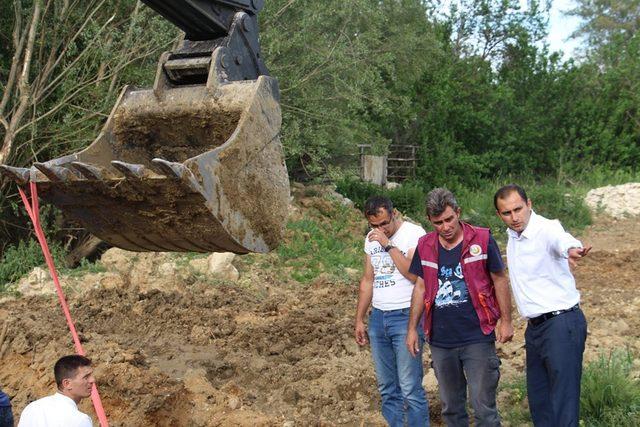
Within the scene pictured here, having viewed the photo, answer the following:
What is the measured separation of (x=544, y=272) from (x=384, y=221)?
4.02 feet

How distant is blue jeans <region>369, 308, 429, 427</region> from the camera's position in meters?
5.25

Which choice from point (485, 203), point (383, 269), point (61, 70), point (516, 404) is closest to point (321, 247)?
point (61, 70)

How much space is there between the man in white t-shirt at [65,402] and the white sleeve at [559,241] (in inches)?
103

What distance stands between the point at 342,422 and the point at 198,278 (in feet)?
17.6

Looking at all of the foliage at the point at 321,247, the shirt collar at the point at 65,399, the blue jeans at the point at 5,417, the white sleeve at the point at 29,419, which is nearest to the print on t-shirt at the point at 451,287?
the shirt collar at the point at 65,399

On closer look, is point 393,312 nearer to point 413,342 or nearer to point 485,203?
point 413,342

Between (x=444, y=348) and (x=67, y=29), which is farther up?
(x=67, y=29)

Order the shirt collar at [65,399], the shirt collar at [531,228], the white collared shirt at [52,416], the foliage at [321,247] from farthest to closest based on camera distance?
the foliage at [321,247], the shirt collar at [531,228], the shirt collar at [65,399], the white collared shirt at [52,416]

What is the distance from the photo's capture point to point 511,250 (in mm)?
4758

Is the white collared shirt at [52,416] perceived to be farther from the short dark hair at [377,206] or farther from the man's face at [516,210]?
the man's face at [516,210]

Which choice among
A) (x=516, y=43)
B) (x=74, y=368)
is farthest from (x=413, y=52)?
(x=74, y=368)

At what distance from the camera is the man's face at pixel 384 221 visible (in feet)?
17.7

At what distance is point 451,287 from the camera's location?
482cm

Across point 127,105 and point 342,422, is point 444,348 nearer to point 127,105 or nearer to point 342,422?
point 342,422
